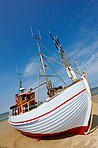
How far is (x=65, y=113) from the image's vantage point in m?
4.91

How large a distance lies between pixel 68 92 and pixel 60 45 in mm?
9286

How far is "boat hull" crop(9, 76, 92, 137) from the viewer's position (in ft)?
16.1

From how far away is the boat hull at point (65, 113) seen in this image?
492cm

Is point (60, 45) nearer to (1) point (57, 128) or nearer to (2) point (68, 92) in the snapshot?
(2) point (68, 92)

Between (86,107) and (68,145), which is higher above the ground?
(86,107)

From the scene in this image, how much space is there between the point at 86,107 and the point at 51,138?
350 centimetres

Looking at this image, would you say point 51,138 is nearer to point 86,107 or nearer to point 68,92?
point 86,107

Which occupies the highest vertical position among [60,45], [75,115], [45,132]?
[60,45]

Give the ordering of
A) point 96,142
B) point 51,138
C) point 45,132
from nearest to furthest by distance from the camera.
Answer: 1. point 96,142
2. point 45,132
3. point 51,138

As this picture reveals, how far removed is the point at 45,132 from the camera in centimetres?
545

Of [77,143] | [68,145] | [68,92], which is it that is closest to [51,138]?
[68,145]

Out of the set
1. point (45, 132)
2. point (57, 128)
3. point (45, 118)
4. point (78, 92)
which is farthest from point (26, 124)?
point (78, 92)

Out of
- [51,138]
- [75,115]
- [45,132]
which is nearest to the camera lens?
[75,115]

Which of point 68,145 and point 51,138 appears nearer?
point 68,145
